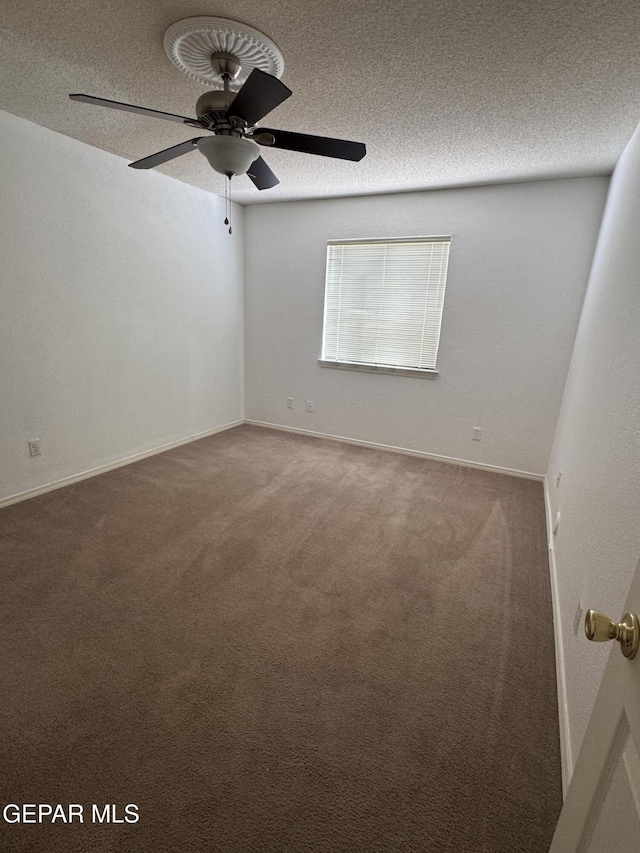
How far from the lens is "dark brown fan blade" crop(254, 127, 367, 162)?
5.49 feet

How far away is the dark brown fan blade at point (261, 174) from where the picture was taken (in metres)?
2.04

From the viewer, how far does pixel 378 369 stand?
4039mm

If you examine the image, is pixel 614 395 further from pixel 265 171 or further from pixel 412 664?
pixel 265 171

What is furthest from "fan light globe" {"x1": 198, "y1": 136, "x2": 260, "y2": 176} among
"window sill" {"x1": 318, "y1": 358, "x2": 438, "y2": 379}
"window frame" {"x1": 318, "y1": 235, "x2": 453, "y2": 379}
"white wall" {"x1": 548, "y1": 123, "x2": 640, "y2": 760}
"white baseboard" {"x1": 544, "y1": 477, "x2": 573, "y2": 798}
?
"window sill" {"x1": 318, "y1": 358, "x2": 438, "y2": 379}

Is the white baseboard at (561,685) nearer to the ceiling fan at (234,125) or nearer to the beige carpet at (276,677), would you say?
the beige carpet at (276,677)

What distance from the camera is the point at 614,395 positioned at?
152cm

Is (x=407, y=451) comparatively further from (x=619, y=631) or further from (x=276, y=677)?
(x=619, y=631)

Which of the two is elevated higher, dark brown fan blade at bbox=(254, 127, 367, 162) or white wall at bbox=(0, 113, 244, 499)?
dark brown fan blade at bbox=(254, 127, 367, 162)

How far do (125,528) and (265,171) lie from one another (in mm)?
2240

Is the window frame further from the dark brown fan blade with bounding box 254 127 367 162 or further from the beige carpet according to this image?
the dark brown fan blade with bounding box 254 127 367 162

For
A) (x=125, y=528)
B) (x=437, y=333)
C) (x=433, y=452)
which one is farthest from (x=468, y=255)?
(x=125, y=528)

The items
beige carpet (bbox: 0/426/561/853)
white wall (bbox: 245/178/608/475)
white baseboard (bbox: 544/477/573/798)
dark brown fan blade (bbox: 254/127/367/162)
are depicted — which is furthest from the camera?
white wall (bbox: 245/178/608/475)

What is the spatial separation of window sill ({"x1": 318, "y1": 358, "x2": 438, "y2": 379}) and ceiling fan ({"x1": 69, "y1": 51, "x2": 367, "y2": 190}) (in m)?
2.32

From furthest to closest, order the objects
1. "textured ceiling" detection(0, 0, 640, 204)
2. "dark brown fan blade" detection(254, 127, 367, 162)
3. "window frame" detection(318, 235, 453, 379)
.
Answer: "window frame" detection(318, 235, 453, 379) < "dark brown fan blade" detection(254, 127, 367, 162) < "textured ceiling" detection(0, 0, 640, 204)
